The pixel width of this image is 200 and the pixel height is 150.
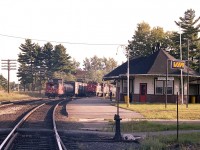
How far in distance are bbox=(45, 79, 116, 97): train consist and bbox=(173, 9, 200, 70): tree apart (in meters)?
16.0

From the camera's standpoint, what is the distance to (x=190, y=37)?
253 feet

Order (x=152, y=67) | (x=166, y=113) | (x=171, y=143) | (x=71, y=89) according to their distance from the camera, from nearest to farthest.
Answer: (x=171, y=143) < (x=166, y=113) < (x=152, y=67) < (x=71, y=89)

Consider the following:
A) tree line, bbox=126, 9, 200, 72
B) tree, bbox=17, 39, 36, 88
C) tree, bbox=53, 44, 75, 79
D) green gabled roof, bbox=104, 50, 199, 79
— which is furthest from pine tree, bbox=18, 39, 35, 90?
green gabled roof, bbox=104, 50, 199, 79

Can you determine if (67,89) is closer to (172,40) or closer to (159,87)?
(172,40)

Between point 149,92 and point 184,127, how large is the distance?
2664 cm

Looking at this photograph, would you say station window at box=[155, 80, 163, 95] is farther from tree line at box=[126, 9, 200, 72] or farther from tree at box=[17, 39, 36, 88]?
tree at box=[17, 39, 36, 88]

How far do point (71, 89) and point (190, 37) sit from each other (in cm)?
2370

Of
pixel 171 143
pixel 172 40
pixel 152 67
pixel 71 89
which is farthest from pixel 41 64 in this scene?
pixel 171 143

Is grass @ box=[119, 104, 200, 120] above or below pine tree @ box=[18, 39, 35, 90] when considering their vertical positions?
below

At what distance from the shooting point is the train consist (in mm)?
65938

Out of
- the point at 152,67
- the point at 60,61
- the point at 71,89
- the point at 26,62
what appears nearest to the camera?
the point at 152,67

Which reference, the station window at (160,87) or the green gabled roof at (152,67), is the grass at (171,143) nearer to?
the green gabled roof at (152,67)

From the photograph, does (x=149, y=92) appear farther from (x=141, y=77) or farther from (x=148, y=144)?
(x=148, y=144)

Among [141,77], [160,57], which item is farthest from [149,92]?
[160,57]
